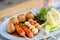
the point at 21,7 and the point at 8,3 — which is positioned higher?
the point at 8,3

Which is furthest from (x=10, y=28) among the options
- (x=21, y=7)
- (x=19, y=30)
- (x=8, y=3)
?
(x=8, y=3)

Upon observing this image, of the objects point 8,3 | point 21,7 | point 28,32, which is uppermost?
point 8,3

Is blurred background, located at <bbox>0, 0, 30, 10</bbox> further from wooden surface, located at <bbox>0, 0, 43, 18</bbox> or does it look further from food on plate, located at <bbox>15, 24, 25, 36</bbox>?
food on plate, located at <bbox>15, 24, 25, 36</bbox>

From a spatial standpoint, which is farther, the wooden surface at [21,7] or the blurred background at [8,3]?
the blurred background at [8,3]

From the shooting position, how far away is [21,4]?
7.45 feet

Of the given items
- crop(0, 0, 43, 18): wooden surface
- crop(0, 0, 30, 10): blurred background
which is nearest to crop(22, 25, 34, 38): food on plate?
crop(0, 0, 43, 18): wooden surface

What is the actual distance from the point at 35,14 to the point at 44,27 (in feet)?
0.52

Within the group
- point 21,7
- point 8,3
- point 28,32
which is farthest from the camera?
point 8,3

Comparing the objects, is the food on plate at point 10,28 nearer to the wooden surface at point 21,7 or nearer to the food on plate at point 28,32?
the food on plate at point 28,32

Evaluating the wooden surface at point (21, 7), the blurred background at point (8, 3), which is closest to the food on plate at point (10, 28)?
the wooden surface at point (21, 7)

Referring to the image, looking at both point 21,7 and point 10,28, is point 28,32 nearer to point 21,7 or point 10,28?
point 10,28

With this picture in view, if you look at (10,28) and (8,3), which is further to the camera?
(8,3)

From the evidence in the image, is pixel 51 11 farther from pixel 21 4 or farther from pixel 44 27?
pixel 21 4

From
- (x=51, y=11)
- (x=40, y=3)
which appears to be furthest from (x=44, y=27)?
(x=40, y=3)
